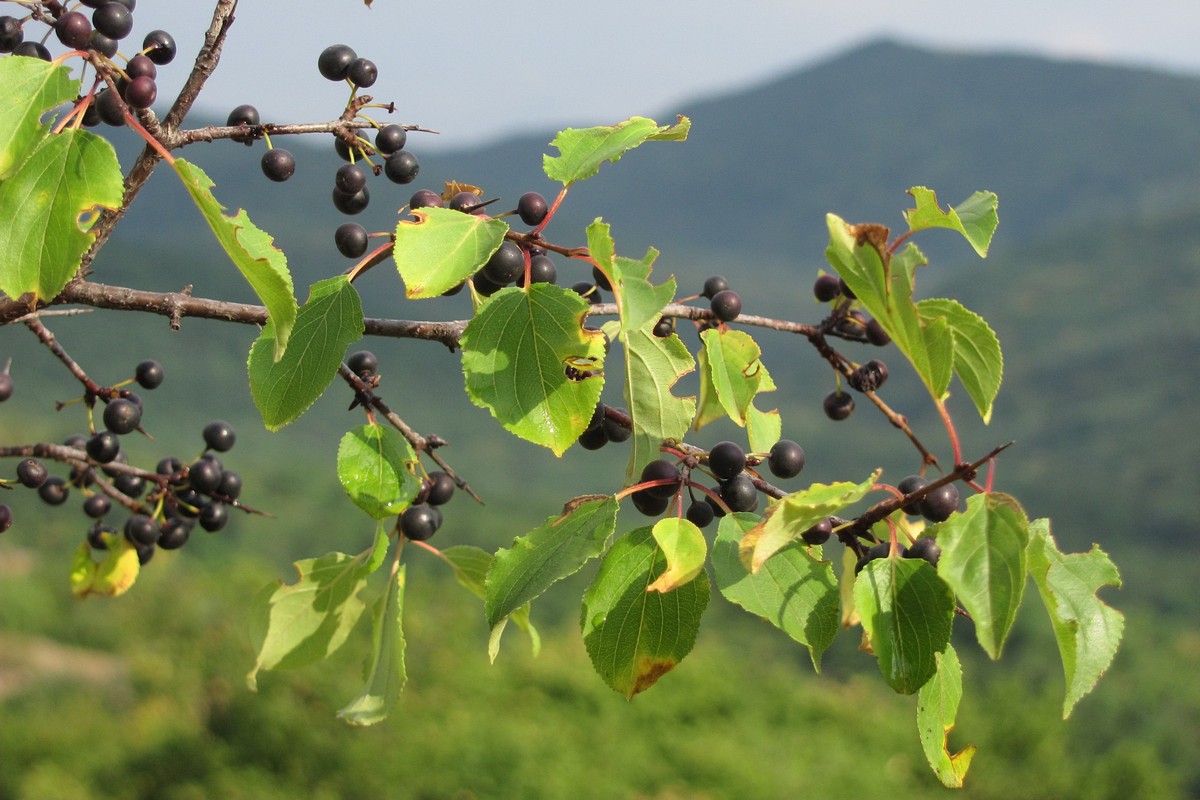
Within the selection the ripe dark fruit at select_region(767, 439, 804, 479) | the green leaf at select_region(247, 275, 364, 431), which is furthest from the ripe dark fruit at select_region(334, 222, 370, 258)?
the ripe dark fruit at select_region(767, 439, 804, 479)

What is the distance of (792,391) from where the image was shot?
69.0m

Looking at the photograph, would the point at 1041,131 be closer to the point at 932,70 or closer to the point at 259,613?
the point at 932,70

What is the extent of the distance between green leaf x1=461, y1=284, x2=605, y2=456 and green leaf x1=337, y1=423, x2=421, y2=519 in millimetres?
209

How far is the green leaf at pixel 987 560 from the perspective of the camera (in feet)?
3.42

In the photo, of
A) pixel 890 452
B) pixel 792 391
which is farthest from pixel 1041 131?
pixel 890 452

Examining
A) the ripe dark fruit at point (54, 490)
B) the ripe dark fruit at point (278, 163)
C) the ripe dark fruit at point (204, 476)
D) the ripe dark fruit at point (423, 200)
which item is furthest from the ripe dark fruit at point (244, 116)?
the ripe dark fruit at point (54, 490)

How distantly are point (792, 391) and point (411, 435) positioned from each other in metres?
68.5

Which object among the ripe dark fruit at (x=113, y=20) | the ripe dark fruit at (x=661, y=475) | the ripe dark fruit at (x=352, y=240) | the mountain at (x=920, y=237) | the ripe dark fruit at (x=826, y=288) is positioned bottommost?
the mountain at (x=920, y=237)

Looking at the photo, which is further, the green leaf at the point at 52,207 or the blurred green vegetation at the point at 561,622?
the blurred green vegetation at the point at 561,622

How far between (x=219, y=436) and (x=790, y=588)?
156cm

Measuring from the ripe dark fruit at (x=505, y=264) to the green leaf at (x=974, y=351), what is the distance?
480 millimetres

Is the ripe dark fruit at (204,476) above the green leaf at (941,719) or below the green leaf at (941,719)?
below

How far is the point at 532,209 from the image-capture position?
4.84 ft

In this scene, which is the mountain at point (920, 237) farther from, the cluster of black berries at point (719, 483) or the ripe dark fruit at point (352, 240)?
the cluster of black berries at point (719, 483)
